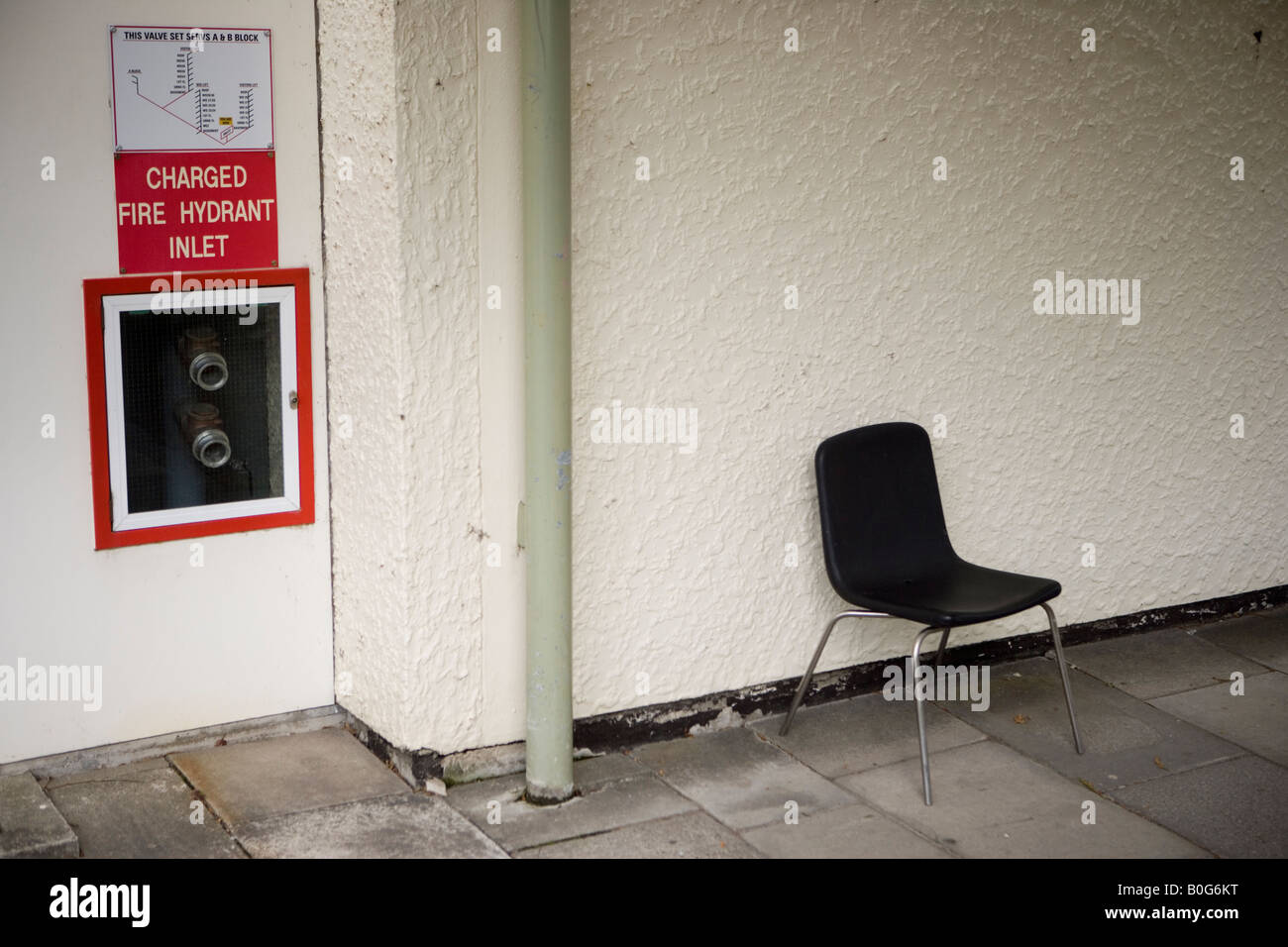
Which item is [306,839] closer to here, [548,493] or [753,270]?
[548,493]

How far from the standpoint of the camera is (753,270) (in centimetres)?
383

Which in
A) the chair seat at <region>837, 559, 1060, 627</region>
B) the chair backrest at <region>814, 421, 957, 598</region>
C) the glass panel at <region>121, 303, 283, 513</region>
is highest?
the glass panel at <region>121, 303, 283, 513</region>

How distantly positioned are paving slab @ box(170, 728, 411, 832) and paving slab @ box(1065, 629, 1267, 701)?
7.77ft

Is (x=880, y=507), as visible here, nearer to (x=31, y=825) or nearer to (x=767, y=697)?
(x=767, y=697)

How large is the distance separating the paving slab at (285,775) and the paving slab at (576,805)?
22 cm

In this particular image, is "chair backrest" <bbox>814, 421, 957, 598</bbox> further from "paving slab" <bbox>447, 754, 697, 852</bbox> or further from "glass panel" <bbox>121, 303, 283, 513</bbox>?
"glass panel" <bbox>121, 303, 283, 513</bbox>

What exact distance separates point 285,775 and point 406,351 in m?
1.20

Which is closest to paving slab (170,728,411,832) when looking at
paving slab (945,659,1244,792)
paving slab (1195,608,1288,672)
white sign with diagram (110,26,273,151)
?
white sign with diagram (110,26,273,151)

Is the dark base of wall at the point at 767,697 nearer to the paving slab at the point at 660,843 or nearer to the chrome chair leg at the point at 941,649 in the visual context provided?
the chrome chair leg at the point at 941,649

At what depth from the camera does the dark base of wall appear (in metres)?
3.76
